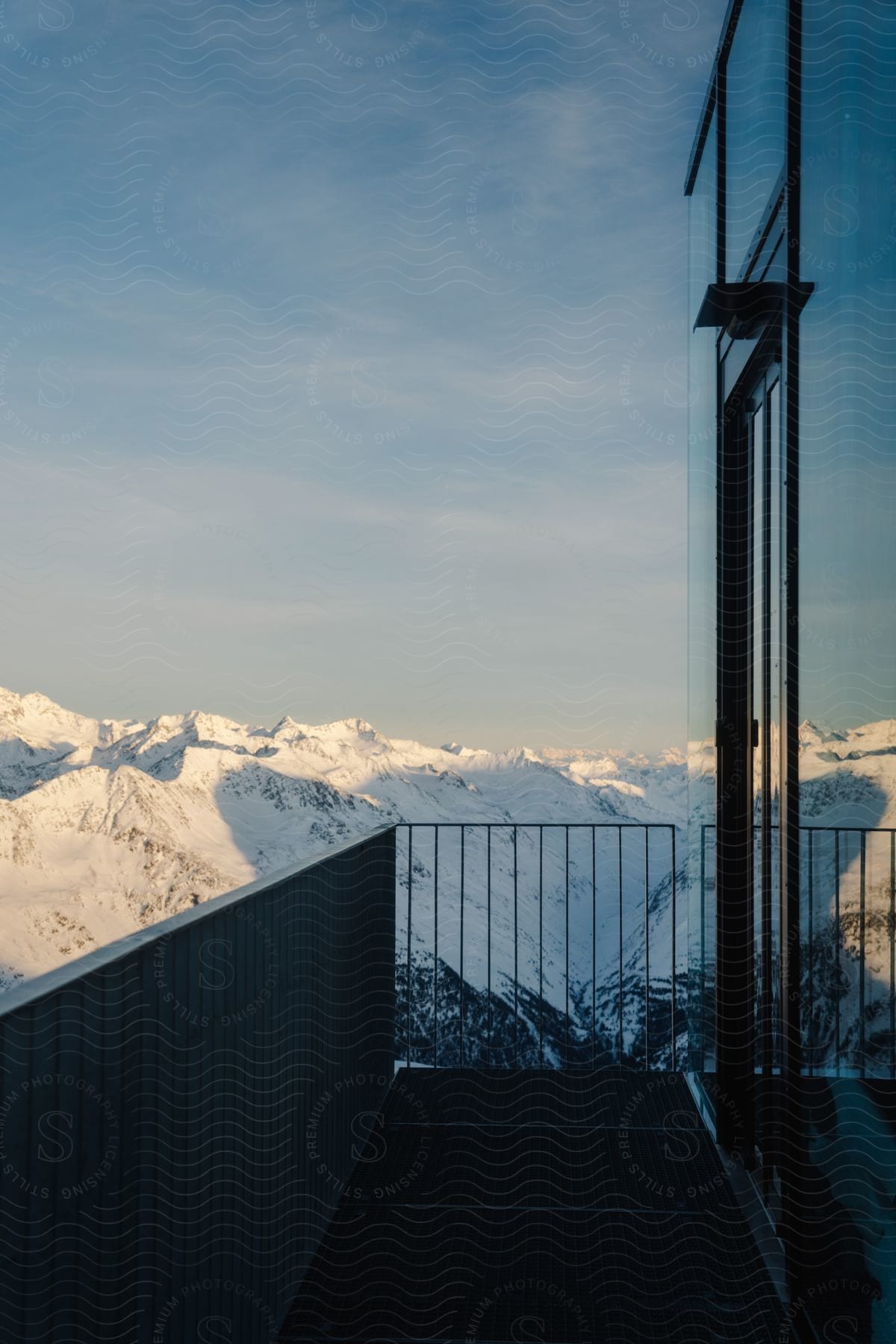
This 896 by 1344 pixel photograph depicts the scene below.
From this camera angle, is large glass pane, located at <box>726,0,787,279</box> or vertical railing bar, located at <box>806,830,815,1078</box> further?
large glass pane, located at <box>726,0,787,279</box>

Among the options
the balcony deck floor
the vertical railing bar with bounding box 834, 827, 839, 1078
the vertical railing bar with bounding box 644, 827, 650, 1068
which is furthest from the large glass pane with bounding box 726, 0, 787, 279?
the balcony deck floor

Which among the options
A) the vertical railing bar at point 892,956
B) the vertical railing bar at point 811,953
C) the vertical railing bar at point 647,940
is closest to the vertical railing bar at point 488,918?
the vertical railing bar at point 647,940

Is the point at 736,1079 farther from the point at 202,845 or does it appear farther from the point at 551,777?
the point at 202,845

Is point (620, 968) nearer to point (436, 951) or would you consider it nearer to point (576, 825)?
point (576, 825)

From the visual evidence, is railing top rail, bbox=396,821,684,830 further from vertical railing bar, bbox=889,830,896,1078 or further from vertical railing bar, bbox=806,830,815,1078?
vertical railing bar, bbox=889,830,896,1078

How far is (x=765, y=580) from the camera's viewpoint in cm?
273

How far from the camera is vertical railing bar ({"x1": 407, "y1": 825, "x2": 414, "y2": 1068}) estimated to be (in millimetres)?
3740

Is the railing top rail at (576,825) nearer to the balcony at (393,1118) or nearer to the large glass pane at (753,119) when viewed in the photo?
the balcony at (393,1118)

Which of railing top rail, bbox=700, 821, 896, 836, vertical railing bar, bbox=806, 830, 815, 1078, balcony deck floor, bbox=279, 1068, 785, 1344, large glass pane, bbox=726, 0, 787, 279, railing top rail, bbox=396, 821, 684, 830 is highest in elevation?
large glass pane, bbox=726, 0, 787, 279

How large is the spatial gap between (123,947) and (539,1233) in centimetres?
180

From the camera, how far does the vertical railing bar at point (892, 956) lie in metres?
1.45

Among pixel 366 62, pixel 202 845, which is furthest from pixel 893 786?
pixel 202 845

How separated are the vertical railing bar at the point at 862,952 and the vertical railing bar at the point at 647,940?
A: 8.24 feet

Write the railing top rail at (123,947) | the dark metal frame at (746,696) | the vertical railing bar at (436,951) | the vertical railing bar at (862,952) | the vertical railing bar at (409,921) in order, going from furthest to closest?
the vertical railing bar at (436,951) < the vertical railing bar at (409,921) < the dark metal frame at (746,696) < the vertical railing bar at (862,952) < the railing top rail at (123,947)
